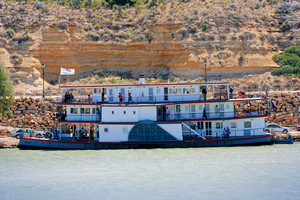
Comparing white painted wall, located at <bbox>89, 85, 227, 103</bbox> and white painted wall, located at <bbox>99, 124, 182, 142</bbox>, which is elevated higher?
white painted wall, located at <bbox>89, 85, 227, 103</bbox>

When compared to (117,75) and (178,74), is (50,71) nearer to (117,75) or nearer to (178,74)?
(117,75)

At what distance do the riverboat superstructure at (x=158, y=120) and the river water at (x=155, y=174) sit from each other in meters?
1.16

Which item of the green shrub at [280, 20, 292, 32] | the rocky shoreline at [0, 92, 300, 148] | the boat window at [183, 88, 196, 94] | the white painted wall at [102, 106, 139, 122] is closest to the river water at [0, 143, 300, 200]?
the white painted wall at [102, 106, 139, 122]

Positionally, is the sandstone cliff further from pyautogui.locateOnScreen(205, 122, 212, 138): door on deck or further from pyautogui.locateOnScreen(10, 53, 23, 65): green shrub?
Answer: pyautogui.locateOnScreen(205, 122, 212, 138): door on deck

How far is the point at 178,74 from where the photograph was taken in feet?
200

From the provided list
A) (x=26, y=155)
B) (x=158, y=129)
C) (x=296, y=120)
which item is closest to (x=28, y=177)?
(x=26, y=155)

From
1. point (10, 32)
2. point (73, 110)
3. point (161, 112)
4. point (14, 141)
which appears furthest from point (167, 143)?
point (10, 32)

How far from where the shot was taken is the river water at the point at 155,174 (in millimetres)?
24781

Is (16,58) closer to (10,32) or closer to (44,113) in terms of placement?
(10,32)

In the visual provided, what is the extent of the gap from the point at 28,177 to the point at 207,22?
40.7 m

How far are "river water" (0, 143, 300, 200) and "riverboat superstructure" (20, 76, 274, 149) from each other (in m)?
1.16

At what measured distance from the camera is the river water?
81.3ft

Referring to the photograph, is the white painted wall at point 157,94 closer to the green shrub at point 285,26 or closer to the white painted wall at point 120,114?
the white painted wall at point 120,114

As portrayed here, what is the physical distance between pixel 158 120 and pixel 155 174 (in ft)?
31.8
